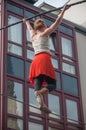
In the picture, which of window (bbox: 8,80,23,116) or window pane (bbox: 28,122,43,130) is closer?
window (bbox: 8,80,23,116)

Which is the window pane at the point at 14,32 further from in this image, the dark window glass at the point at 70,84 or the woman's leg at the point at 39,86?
the woman's leg at the point at 39,86

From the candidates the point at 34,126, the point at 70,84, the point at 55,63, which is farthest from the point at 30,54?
the point at 34,126

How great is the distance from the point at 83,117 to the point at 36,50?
38.6 ft

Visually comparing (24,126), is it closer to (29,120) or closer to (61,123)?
(29,120)

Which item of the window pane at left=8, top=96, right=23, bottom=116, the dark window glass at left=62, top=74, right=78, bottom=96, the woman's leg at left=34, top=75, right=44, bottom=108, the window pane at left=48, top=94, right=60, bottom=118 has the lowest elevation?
the woman's leg at left=34, top=75, right=44, bottom=108

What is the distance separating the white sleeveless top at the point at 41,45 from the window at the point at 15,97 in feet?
27.4

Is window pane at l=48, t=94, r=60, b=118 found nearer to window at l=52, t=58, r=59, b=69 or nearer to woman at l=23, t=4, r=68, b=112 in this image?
window at l=52, t=58, r=59, b=69

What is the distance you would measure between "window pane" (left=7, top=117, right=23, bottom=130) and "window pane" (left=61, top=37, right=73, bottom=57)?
5129 millimetres

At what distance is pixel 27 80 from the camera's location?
61.3 ft

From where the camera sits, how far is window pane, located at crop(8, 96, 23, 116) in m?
17.4

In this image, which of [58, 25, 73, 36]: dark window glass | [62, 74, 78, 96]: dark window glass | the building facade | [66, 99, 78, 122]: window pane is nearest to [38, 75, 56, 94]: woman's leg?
the building facade

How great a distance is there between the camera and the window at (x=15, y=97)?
688 inches

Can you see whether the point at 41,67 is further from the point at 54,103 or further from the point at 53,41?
the point at 53,41

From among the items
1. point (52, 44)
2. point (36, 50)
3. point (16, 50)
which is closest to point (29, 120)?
point (16, 50)
